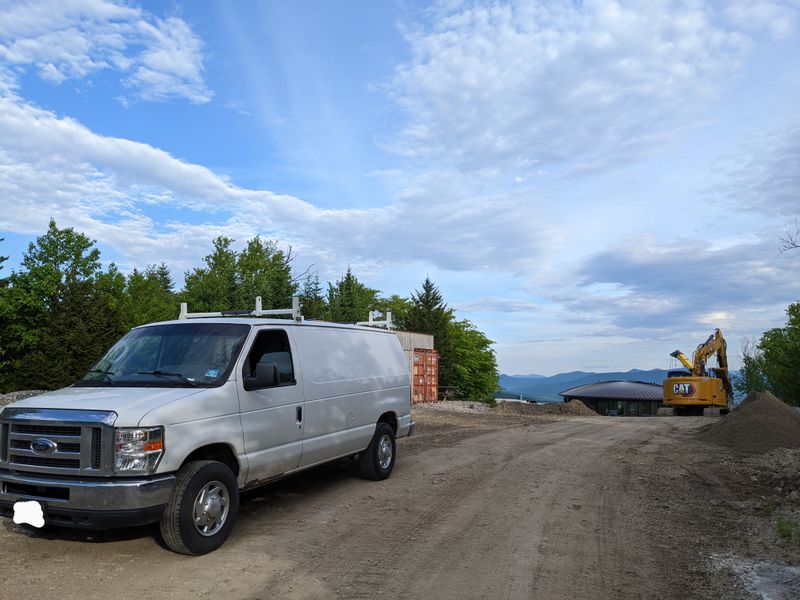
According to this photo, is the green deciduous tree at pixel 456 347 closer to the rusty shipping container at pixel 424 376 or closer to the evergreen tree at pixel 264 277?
the evergreen tree at pixel 264 277

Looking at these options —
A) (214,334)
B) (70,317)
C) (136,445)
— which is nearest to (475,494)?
(214,334)

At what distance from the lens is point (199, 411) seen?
528cm

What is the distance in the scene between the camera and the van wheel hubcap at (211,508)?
520 centimetres

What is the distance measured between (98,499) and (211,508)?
98 cm

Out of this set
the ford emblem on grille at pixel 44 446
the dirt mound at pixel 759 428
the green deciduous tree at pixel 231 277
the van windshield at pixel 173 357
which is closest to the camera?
the ford emblem on grille at pixel 44 446

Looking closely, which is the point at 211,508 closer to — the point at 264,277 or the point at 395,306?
the point at 264,277

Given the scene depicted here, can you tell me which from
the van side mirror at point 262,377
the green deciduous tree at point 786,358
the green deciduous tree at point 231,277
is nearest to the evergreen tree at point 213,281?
the green deciduous tree at point 231,277

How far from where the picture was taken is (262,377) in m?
5.82

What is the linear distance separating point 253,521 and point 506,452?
21.5 ft

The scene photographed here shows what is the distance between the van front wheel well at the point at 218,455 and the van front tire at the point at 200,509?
0.16 m

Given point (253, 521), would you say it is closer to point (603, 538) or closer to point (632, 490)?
point (603, 538)

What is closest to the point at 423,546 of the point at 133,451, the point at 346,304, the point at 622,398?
the point at 133,451

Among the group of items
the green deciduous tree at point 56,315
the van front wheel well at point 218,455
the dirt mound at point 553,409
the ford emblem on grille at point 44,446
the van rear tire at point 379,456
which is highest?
the green deciduous tree at point 56,315

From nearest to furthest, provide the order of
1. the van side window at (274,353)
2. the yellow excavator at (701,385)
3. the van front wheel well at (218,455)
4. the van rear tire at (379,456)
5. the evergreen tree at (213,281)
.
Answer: the van front wheel well at (218,455) < the van side window at (274,353) < the van rear tire at (379,456) < the yellow excavator at (701,385) < the evergreen tree at (213,281)
